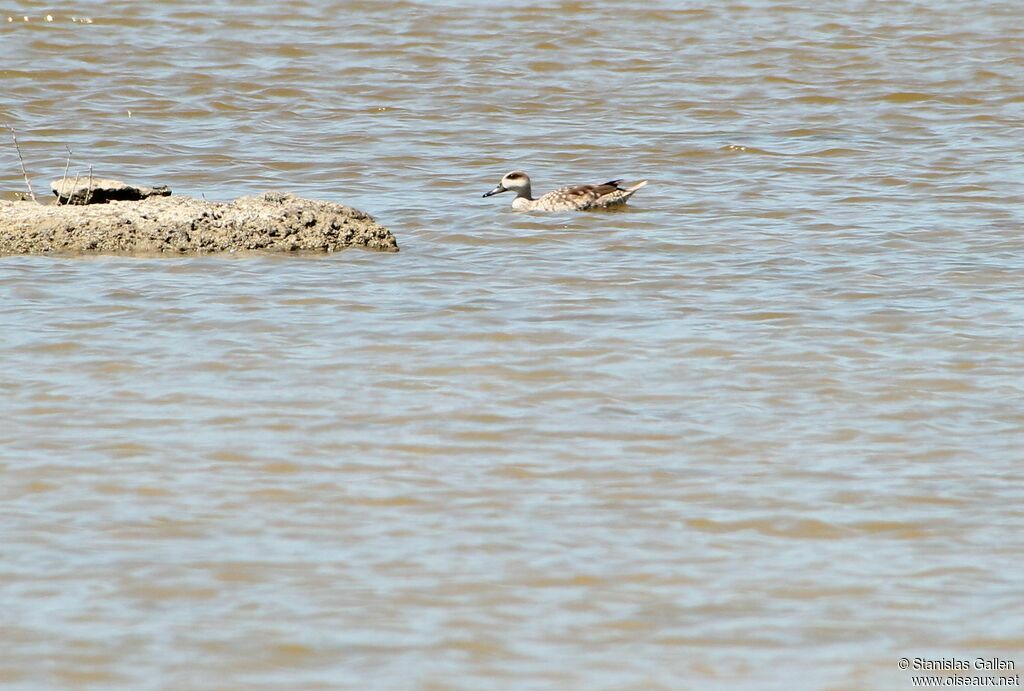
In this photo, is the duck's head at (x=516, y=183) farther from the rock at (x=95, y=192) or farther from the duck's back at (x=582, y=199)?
the rock at (x=95, y=192)

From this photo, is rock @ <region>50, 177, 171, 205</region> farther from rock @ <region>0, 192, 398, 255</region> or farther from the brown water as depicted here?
the brown water

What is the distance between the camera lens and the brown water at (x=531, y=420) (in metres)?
4.46

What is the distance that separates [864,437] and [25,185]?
6775mm

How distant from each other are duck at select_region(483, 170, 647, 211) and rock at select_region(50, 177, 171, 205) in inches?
87.3

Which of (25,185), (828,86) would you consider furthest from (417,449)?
(828,86)

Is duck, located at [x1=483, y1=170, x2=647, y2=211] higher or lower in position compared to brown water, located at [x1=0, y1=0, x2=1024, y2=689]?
higher

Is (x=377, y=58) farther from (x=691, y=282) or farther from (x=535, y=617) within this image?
(x=535, y=617)

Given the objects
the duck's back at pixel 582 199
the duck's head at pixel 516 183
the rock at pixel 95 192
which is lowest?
the duck's back at pixel 582 199

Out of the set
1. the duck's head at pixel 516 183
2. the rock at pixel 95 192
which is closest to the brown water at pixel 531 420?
the duck's head at pixel 516 183

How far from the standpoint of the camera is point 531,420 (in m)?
6.26

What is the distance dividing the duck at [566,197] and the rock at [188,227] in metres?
1.38

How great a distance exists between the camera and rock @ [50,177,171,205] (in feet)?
31.6

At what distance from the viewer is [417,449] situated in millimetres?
5906

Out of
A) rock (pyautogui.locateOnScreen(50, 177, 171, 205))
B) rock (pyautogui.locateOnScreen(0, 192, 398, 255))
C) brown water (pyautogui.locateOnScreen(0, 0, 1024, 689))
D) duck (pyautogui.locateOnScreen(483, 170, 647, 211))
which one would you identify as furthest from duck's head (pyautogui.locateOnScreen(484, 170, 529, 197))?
rock (pyautogui.locateOnScreen(50, 177, 171, 205))
